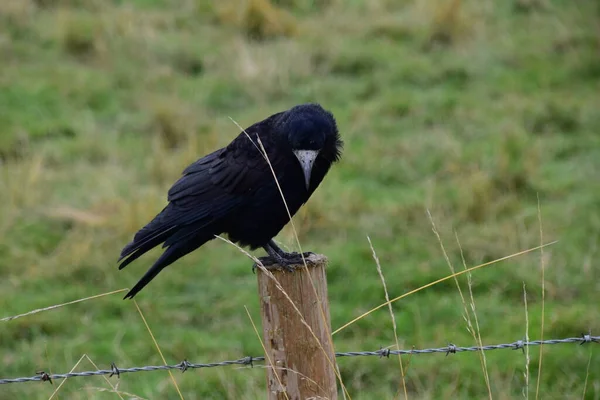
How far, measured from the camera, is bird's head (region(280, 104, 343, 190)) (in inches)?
157

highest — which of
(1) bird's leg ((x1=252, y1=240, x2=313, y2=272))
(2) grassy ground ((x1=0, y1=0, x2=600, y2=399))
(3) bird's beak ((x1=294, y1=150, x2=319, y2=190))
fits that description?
(3) bird's beak ((x1=294, y1=150, x2=319, y2=190))

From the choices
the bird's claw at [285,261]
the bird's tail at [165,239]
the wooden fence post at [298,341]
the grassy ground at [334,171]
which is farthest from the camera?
the grassy ground at [334,171]

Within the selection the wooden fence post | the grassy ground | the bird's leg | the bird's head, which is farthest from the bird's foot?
the grassy ground

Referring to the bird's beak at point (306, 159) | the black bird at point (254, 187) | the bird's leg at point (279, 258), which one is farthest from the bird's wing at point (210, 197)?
the bird's leg at point (279, 258)

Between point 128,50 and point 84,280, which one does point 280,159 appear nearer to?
point 84,280

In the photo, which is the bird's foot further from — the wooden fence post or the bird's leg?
the wooden fence post

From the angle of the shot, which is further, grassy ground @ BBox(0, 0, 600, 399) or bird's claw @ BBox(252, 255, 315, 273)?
grassy ground @ BBox(0, 0, 600, 399)

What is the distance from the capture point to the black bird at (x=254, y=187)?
4.00 metres

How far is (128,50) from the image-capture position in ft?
30.2

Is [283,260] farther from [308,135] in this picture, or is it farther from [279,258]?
[308,135]

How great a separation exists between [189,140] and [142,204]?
4.05ft

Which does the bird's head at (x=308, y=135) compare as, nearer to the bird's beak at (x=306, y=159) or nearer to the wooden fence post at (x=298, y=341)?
the bird's beak at (x=306, y=159)

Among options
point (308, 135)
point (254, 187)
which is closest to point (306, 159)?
point (308, 135)

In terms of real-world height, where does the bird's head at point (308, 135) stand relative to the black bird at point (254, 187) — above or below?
above
